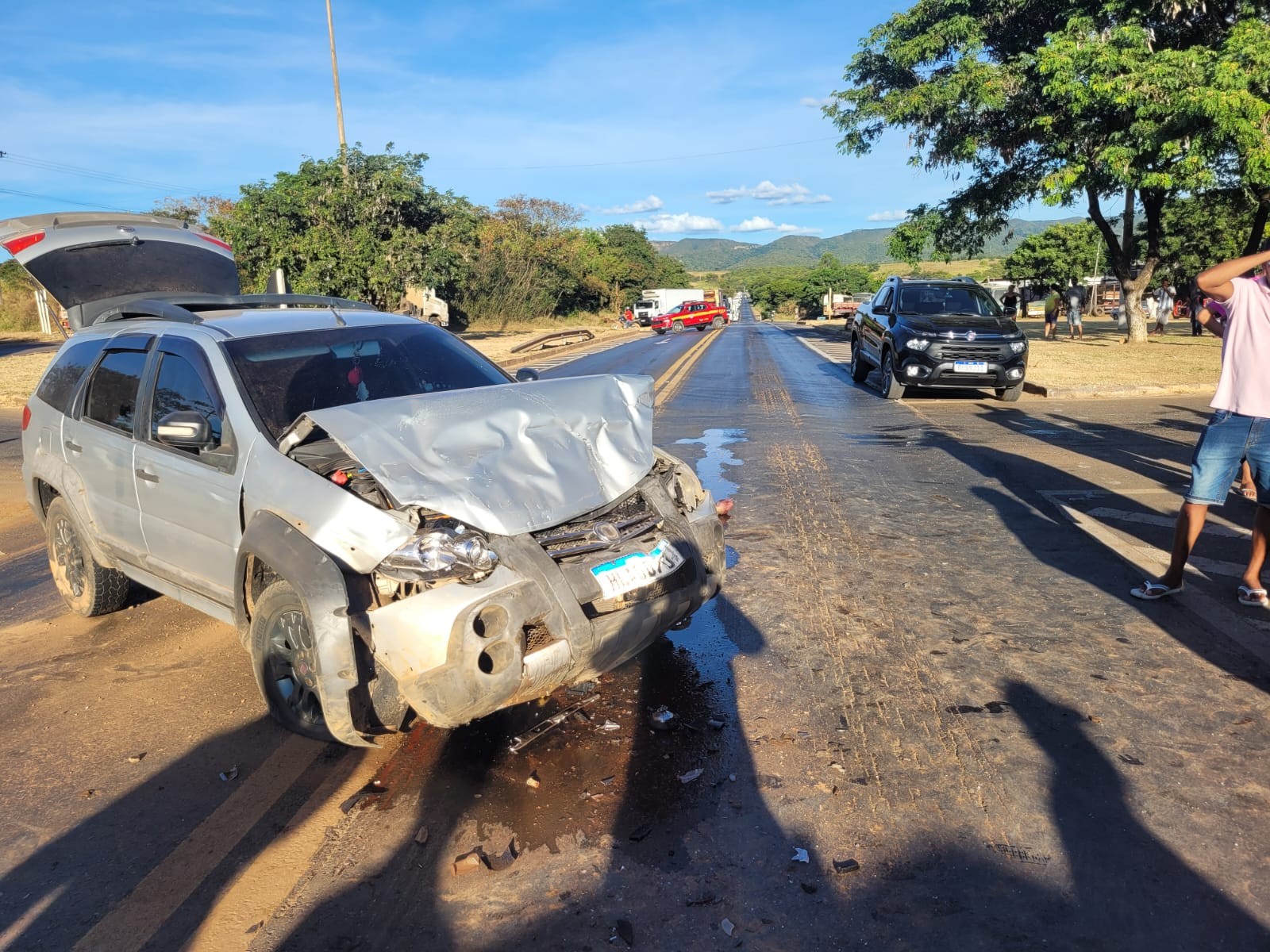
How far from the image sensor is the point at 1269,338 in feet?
15.9

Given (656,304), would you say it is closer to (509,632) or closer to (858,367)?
(858,367)

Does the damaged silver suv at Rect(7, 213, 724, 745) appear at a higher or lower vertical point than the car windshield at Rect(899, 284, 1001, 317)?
lower

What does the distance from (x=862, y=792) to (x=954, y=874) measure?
0.52m

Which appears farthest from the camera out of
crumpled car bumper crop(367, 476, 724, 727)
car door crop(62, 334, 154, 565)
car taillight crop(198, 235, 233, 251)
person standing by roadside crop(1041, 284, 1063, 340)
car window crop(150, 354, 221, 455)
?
person standing by roadside crop(1041, 284, 1063, 340)

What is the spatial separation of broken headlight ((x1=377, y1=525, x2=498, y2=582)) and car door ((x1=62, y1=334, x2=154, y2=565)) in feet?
7.02

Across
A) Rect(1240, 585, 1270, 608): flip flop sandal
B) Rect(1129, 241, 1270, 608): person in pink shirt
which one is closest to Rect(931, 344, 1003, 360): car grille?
Rect(1129, 241, 1270, 608): person in pink shirt

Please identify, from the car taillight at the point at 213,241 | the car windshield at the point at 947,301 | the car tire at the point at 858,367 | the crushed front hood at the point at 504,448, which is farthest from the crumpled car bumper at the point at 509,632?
the car tire at the point at 858,367

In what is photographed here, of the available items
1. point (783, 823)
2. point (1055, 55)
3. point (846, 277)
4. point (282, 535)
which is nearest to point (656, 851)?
point (783, 823)

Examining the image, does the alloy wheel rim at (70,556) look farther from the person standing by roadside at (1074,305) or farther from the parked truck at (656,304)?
the parked truck at (656,304)

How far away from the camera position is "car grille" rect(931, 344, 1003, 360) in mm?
14312

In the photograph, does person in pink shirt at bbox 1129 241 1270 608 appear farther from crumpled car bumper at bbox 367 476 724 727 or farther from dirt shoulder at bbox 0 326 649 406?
dirt shoulder at bbox 0 326 649 406

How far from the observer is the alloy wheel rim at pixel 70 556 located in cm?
555

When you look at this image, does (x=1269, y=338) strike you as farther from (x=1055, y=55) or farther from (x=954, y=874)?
(x=1055, y=55)

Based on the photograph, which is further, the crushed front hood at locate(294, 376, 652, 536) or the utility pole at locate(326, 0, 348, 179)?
the utility pole at locate(326, 0, 348, 179)
